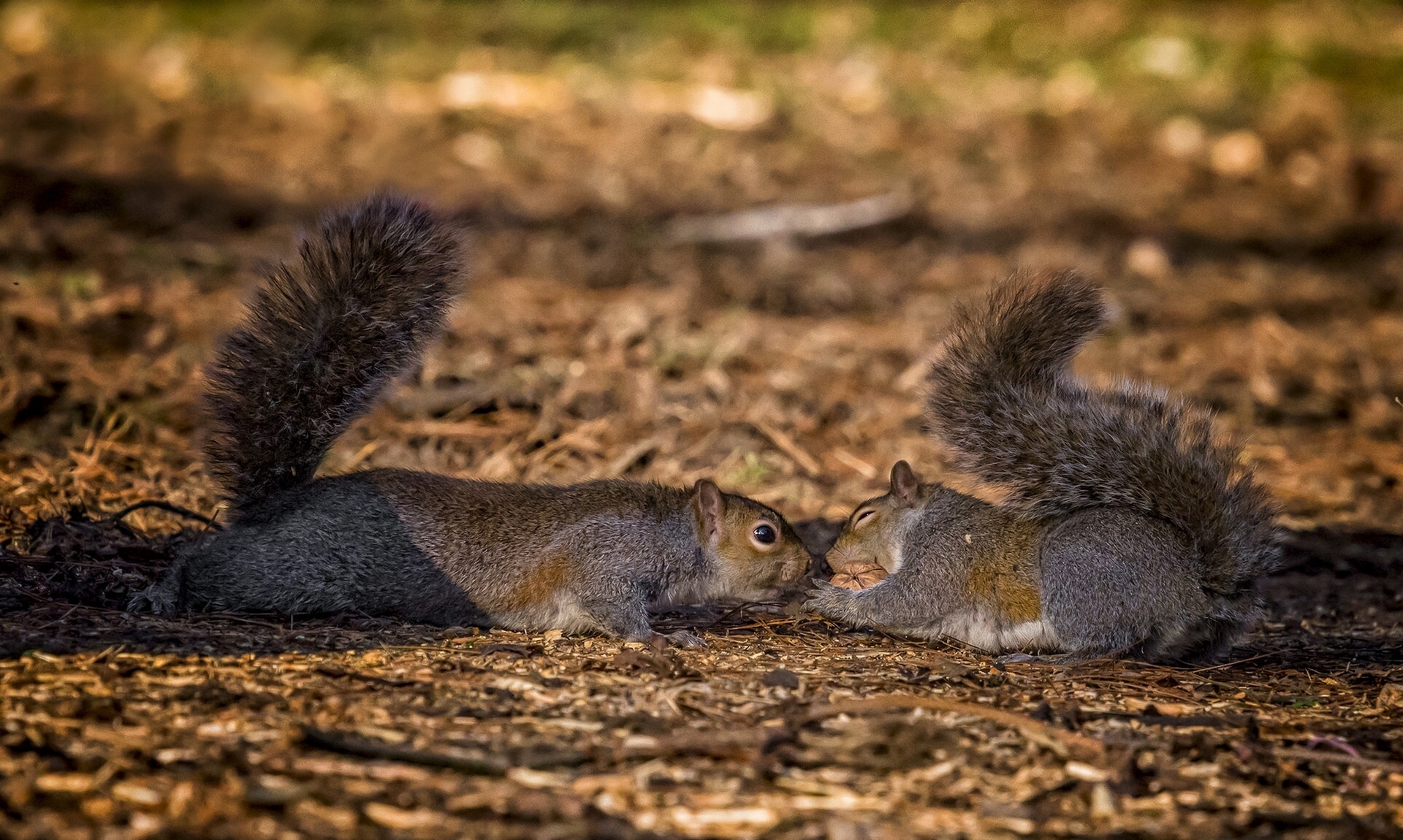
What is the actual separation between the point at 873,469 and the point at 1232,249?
6672mm

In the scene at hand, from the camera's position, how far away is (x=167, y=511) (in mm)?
5059

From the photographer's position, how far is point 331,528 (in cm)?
431

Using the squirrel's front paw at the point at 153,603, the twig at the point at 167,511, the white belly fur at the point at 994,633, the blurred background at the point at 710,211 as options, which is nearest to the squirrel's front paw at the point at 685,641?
the white belly fur at the point at 994,633

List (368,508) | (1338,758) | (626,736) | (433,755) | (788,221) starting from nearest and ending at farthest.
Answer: (433,755), (626,736), (1338,758), (368,508), (788,221)

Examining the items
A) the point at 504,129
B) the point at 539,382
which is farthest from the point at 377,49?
the point at 539,382

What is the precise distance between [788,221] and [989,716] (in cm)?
856

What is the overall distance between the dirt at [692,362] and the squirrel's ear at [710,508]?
0.37 meters

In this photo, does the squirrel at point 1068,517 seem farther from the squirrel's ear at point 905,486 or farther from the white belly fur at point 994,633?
the squirrel's ear at point 905,486

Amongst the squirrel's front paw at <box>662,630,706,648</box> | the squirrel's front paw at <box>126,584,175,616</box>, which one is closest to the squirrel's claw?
the squirrel's front paw at <box>662,630,706,648</box>

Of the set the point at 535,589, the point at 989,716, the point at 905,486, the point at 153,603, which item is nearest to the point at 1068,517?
the point at 905,486

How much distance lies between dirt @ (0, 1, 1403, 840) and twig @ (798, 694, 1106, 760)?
0.02 metres

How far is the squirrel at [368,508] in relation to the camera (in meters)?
4.23

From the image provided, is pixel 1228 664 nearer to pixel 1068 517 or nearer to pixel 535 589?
pixel 1068 517

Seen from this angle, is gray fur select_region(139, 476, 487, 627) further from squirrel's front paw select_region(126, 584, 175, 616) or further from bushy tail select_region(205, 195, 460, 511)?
bushy tail select_region(205, 195, 460, 511)
